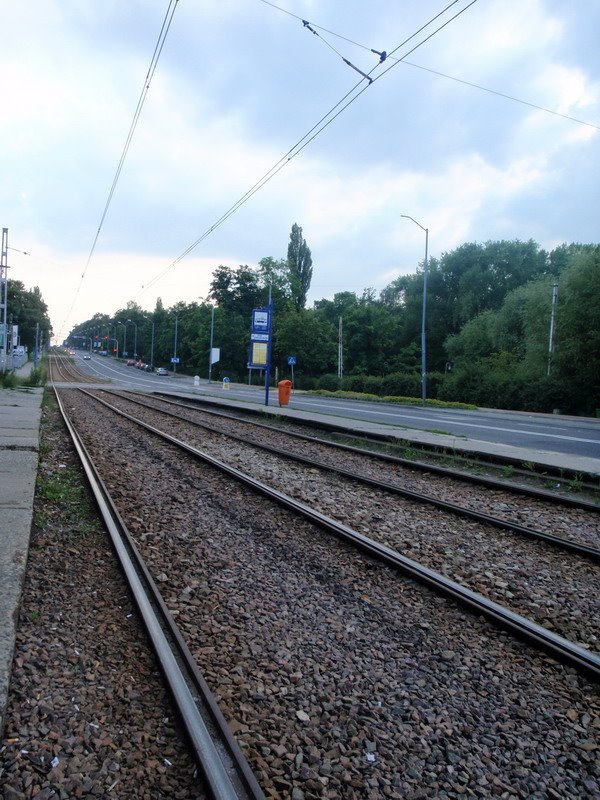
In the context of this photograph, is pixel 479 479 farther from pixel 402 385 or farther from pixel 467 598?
pixel 402 385

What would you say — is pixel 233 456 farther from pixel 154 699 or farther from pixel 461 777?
pixel 461 777

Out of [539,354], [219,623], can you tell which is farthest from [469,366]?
[219,623]

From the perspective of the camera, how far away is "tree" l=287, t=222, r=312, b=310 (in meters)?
85.9

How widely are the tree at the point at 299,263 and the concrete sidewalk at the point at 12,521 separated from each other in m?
74.3

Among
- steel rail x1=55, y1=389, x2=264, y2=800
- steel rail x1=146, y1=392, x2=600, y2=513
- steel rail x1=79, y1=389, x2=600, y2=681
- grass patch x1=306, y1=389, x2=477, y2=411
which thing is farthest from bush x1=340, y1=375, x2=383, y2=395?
steel rail x1=55, y1=389, x2=264, y2=800

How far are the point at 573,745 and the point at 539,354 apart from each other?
37.8 m

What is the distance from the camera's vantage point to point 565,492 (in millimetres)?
8805

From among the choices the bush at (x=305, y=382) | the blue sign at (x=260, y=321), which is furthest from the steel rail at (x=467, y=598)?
the bush at (x=305, y=382)

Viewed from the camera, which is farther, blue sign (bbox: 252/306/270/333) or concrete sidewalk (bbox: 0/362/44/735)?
blue sign (bbox: 252/306/270/333)

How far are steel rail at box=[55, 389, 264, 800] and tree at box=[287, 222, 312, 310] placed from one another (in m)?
82.1

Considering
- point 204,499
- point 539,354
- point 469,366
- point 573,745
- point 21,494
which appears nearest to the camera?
point 573,745

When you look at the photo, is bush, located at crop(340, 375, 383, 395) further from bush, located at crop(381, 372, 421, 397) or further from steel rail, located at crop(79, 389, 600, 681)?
steel rail, located at crop(79, 389, 600, 681)

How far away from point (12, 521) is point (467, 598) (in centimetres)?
405

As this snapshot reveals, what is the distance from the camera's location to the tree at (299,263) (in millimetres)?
85938
